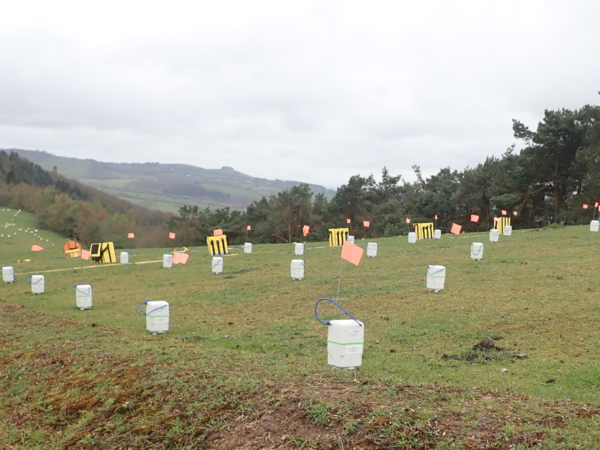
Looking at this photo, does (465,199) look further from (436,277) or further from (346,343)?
(346,343)

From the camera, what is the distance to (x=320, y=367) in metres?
9.07

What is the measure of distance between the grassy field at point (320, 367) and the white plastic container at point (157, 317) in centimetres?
38

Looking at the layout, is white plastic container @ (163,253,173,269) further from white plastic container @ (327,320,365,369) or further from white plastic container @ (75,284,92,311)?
white plastic container @ (327,320,365,369)

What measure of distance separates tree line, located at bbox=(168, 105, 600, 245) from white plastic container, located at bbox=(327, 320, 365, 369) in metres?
46.9

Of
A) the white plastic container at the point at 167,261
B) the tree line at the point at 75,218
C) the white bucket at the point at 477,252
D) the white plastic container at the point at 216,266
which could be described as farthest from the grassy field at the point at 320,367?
the tree line at the point at 75,218

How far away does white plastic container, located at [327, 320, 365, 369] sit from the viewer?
8.79 metres

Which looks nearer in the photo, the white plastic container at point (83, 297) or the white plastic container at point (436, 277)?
the white plastic container at point (436, 277)

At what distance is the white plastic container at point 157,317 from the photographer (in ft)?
45.8

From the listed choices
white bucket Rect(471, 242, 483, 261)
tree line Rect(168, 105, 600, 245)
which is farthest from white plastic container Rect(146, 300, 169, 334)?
tree line Rect(168, 105, 600, 245)

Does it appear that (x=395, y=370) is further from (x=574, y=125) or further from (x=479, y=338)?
(x=574, y=125)

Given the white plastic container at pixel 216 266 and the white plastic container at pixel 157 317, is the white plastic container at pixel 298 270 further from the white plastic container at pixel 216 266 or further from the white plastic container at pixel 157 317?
the white plastic container at pixel 157 317

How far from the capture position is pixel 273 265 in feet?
→ 94.4

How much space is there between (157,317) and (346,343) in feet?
23.1

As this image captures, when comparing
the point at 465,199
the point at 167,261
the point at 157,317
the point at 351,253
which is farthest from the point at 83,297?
the point at 465,199
